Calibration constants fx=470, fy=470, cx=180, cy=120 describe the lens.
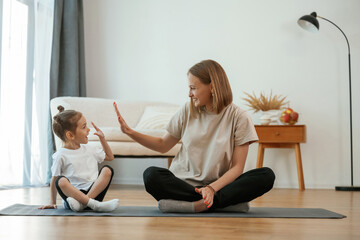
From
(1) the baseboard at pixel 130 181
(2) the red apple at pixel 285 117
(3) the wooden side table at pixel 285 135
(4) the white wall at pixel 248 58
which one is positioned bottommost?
(1) the baseboard at pixel 130 181

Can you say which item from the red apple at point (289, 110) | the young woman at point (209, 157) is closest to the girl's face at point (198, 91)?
the young woman at point (209, 157)

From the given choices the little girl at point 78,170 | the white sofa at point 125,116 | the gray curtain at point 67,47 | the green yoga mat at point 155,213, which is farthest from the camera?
the gray curtain at point 67,47

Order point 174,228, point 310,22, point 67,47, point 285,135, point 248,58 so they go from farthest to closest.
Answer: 1. point 248,58
2. point 67,47
3. point 310,22
4. point 285,135
5. point 174,228

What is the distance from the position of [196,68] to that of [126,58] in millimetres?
2880

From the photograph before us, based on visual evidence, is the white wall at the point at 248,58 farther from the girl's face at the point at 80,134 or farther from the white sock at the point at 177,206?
the white sock at the point at 177,206

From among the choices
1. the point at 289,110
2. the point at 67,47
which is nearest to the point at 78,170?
the point at 289,110

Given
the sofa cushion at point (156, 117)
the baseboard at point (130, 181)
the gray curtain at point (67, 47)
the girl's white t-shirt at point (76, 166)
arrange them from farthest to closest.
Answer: the baseboard at point (130, 181) < the gray curtain at point (67, 47) < the sofa cushion at point (156, 117) < the girl's white t-shirt at point (76, 166)

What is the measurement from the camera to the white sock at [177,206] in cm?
201

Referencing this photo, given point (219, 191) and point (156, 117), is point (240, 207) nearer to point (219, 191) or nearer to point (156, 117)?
point (219, 191)

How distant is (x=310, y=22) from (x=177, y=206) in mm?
2789

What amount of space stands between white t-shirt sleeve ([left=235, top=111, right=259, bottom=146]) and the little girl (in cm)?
60

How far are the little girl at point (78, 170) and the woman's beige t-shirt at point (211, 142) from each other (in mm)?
342

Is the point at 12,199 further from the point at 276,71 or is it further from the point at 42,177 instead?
the point at 276,71

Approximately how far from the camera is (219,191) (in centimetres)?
204
